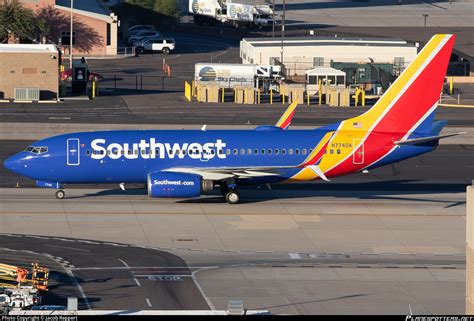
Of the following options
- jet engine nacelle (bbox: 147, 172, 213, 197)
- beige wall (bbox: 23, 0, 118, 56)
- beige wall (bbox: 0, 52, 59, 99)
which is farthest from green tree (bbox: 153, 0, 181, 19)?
jet engine nacelle (bbox: 147, 172, 213, 197)

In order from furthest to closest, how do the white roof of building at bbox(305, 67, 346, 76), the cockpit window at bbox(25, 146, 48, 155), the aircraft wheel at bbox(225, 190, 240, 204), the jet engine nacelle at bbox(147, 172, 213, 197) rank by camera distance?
the white roof of building at bbox(305, 67, 346, 76), the aircraft wheel at bbox(225, 190, 240, 204), the cockpit window at bbox(25, 146, 48, 155), the jet engine nacelle at bbox(147, 172, 213, 197)

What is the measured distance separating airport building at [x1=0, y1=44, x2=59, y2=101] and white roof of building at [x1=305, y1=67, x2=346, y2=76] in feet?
80.7

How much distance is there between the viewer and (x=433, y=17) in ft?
589

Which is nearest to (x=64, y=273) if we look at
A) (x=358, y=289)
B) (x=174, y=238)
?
(x=174, y=238)

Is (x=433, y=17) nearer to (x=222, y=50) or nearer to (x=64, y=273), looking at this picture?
(x=222, y=50)

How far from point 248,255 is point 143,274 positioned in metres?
5.72

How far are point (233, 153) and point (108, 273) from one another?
15.5 metres

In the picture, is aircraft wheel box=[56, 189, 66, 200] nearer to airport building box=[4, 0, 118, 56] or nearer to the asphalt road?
the asphalt road

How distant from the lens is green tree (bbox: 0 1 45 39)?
12875 cm

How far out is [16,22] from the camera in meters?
129

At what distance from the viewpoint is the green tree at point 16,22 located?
128750 mm

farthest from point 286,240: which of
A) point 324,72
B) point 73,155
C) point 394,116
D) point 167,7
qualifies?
point 167,7

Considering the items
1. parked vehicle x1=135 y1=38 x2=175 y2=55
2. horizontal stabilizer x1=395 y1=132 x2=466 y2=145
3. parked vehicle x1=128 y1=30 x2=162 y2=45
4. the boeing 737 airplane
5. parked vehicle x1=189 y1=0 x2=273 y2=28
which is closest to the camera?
the boeing 737 airplane

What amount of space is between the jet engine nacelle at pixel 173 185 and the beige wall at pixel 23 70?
1844 inches
